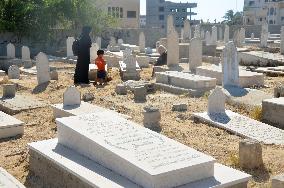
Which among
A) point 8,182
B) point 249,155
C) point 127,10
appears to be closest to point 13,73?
point 8,182

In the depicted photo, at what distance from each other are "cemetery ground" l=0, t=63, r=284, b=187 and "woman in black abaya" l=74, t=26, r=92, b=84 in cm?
56

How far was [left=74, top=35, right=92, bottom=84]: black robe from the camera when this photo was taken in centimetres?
1302

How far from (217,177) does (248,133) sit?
10.00 ft

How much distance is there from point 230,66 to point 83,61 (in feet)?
15.6

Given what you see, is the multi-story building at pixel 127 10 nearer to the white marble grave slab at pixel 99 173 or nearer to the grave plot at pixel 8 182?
the white marble grave slab at pixel 99 173

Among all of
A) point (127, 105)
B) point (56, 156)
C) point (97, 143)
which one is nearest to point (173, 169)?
point (97, 143)

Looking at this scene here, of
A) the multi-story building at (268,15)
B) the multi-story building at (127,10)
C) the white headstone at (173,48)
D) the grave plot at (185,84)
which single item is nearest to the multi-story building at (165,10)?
the multi-story building at (268,15)

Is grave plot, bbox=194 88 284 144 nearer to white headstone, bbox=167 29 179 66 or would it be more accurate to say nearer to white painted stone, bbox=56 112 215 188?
white painted stone, bbox=56 112 215 188

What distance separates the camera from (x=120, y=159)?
4.58 meters

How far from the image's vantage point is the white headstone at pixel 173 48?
16020mm

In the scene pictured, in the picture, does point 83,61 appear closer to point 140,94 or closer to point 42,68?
point 42,68

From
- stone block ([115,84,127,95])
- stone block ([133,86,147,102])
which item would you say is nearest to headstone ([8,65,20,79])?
stone block ([115,84,127,95])

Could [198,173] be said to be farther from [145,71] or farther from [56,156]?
[145,71]

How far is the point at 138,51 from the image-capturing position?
2575cm
